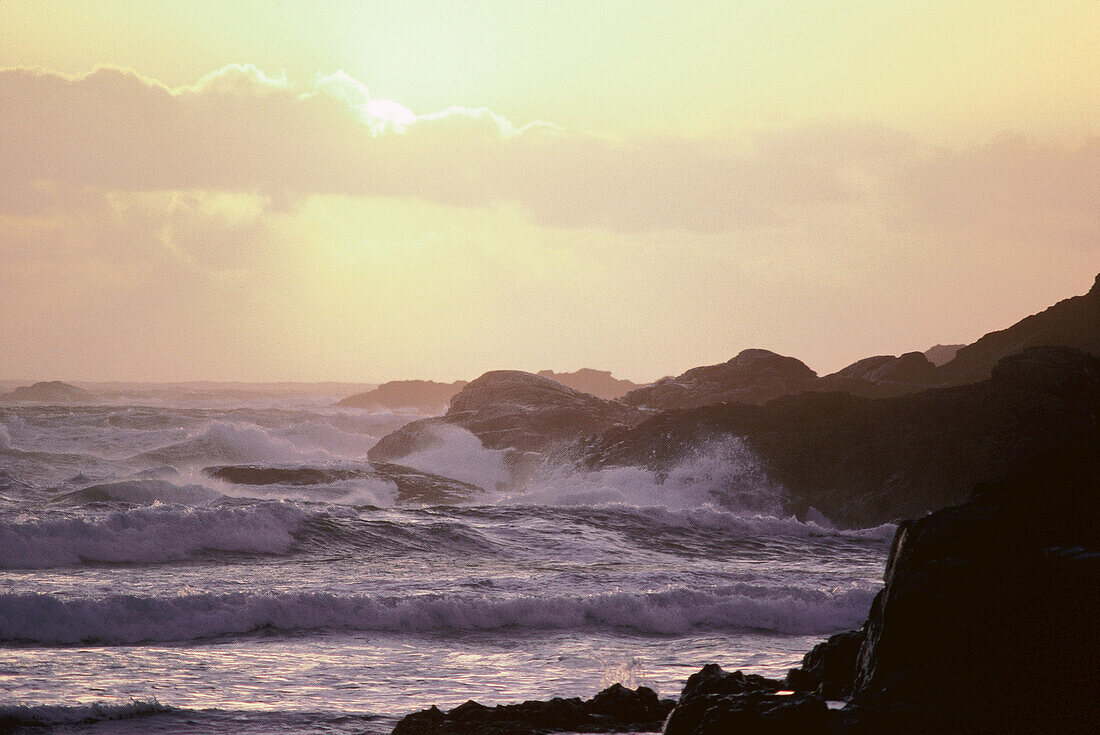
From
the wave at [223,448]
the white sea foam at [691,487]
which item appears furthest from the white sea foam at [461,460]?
the white sea foam at [691,487]

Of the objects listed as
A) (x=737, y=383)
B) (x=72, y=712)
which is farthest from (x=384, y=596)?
(x=737, y=383)

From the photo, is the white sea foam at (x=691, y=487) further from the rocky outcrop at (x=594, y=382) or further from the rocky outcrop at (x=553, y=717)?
the rocky outcrop at (x=594, y=382)

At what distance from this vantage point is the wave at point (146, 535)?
16.8 meters

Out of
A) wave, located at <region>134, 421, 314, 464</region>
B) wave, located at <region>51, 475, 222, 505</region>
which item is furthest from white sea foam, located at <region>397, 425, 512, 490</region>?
wave, located at <region>51, 475, 222, 505</region>

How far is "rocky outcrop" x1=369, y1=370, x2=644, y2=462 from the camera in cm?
3553

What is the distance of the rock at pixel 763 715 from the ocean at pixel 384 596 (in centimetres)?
306

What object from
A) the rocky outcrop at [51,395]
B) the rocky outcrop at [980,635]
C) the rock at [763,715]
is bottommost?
the rock at [763,715]

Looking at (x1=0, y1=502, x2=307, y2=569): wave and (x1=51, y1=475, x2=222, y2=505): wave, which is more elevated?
(x1=51, y1=475, x2=222, y2=505): wave

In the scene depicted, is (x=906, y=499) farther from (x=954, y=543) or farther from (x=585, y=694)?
(x=954, y=543)

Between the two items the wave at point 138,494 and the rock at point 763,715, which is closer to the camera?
the rock at point 763,715

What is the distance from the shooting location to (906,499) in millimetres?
22453

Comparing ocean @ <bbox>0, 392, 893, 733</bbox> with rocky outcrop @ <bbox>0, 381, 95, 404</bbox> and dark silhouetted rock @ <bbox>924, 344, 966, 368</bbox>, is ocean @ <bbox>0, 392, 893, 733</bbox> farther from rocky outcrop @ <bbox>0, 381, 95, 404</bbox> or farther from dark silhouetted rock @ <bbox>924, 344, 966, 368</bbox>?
rocky outcrop @ <bbox>0, 381, 95, 404</bbox>

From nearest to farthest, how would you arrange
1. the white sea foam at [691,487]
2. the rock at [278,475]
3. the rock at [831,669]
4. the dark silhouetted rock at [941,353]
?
the rock at [831,669]
the white sea foam at [691,487]
the rock at [278,475]
the dark silhouetted rock at [941,353]

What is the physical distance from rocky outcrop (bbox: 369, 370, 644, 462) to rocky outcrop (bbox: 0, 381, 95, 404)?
5118 centimetres
